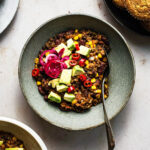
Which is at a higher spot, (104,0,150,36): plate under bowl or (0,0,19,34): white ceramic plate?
(0,0,19,34): white ceramic plate

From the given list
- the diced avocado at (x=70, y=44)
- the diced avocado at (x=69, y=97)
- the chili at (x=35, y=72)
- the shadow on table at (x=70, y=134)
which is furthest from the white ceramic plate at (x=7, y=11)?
the diced avocado at (x=69, y=97)

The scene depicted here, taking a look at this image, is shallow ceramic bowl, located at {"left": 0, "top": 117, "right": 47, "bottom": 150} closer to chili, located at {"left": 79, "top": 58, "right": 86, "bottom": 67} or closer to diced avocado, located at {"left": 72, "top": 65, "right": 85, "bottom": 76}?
diced avocado, located at {"left": 72, "top": 65, "right": 85, "bottom": 76}

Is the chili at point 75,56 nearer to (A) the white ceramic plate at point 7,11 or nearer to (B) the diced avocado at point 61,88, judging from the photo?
Answer: (B) the diced avocado at point 61,88

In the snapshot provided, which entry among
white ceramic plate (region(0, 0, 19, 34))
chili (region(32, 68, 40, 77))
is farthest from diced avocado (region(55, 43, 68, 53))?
white ceramic plate (region(0, 0, 19, 34))

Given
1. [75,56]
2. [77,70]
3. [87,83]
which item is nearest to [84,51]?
[75,56]

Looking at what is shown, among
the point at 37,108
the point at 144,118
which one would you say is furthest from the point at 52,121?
the point at 144,118

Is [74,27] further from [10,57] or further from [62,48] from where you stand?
[10,57]
